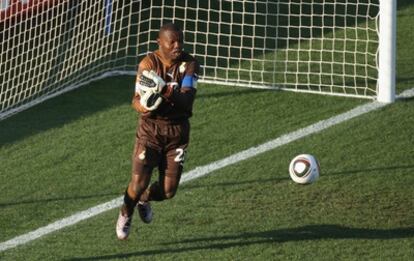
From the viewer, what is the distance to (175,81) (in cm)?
902

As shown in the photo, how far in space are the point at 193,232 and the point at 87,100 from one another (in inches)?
153

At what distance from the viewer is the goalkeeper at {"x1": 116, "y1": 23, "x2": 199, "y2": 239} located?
28.9ft

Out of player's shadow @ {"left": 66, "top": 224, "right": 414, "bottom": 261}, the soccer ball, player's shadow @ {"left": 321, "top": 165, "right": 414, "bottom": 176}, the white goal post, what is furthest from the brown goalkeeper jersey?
the white goal post

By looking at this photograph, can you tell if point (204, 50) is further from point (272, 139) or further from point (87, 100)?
point (272, 139)

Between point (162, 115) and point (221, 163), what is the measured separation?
2.34 meters

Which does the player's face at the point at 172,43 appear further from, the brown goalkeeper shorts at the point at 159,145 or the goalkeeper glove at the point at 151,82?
the brown goalkeeper shorts at the point at 159,145

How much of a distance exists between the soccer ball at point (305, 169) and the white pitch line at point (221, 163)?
3.83ft

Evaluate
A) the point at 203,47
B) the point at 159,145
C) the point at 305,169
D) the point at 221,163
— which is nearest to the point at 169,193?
the point at 159,145

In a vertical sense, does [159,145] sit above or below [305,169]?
above

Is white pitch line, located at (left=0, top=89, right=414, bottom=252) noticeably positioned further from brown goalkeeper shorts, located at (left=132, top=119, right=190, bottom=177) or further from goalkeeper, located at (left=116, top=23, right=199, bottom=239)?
brown goalkeeper shorts, located at (left=132, top=119, right=190, bottom=177)

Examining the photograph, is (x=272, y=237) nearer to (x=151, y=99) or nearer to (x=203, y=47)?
(x=151, y=99)

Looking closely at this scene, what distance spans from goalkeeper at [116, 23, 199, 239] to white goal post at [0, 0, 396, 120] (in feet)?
13.0

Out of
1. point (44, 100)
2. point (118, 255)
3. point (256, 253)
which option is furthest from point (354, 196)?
point (44, 100)

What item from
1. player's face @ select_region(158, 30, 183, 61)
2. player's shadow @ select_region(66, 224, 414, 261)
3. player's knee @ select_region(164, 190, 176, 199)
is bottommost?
player's shadow @ select_region(66, 224, 414, 261)
